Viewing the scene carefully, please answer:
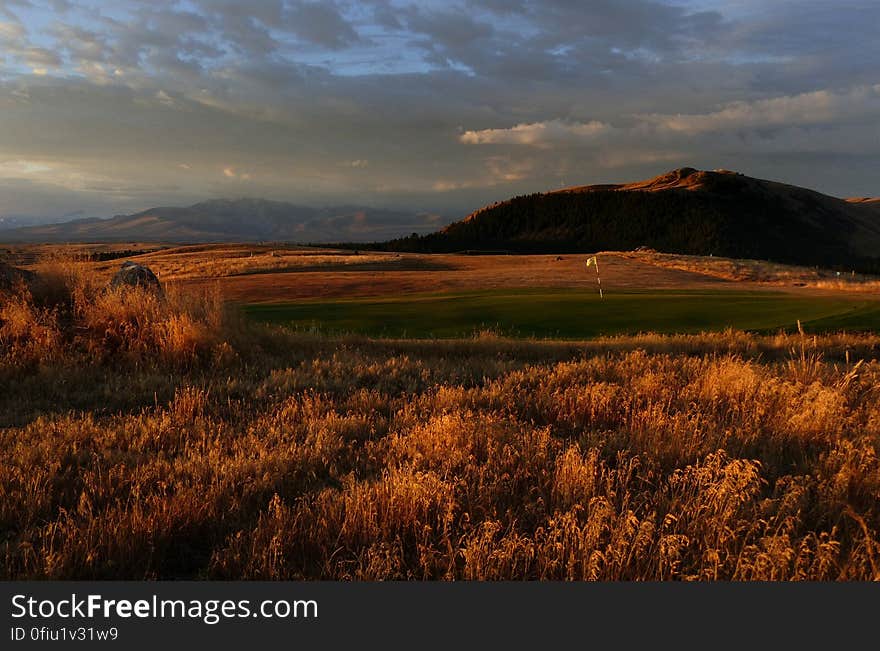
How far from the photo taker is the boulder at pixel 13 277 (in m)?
11.8

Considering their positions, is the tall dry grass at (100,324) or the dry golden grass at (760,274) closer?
the tall dry grass at (100,324)

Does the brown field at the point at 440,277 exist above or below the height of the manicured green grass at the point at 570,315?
above

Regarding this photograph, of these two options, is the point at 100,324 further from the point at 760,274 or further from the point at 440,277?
the point at 760,274

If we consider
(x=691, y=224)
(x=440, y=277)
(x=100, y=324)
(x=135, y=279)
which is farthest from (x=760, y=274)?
(x=691, y=224)

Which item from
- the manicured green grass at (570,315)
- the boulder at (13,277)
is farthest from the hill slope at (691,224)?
the boulder at (13,277)

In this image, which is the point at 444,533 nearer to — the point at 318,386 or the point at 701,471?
the point at 701,471

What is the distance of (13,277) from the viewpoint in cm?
1213

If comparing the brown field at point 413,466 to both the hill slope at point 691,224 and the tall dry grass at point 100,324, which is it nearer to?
the tall dry grass at point 100,324

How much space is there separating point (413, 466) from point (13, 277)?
39.7ft

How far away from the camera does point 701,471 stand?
4254 mm

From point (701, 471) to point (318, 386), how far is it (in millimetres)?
5669

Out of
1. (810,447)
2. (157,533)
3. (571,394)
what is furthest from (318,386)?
(810,447)

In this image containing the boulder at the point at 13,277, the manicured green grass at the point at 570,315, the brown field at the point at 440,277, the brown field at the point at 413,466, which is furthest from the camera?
the brown field at the point at 440,277

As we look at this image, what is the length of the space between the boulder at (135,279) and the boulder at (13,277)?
1.61 m
